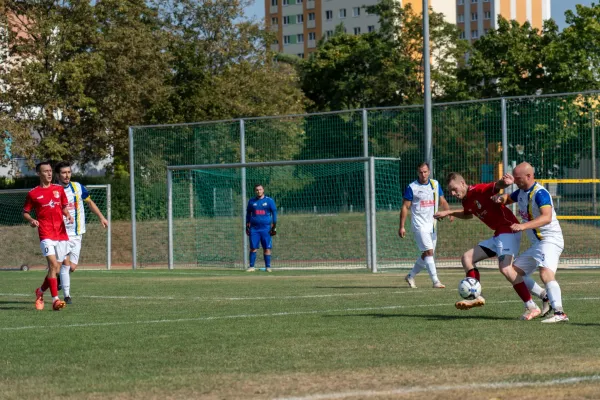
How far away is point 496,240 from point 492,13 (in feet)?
418

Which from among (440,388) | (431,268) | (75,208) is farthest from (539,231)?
(75,208)

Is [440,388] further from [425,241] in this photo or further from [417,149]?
[417,149]

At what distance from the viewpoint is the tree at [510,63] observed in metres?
62.8

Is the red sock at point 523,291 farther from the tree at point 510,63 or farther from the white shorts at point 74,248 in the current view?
the tree at point 510,63

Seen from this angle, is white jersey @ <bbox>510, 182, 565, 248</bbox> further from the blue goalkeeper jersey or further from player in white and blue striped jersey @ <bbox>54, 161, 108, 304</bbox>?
the blue goalkeeper jersey

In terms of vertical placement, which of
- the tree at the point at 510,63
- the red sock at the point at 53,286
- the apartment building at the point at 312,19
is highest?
the apartment building at the point at 312,19

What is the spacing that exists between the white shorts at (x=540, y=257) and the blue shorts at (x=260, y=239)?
45.3ft

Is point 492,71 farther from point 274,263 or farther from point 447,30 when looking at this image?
point 274,263

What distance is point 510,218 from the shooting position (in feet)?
38.5

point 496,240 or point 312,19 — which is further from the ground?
point 312,19

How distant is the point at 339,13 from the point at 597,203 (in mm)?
96016

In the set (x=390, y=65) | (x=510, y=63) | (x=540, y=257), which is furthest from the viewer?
(x=390, y=65)

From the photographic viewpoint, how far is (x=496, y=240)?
11.8 metres

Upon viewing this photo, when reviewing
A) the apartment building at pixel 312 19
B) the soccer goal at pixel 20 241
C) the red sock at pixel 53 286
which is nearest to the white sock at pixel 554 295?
the red sock at pixel 53 286
